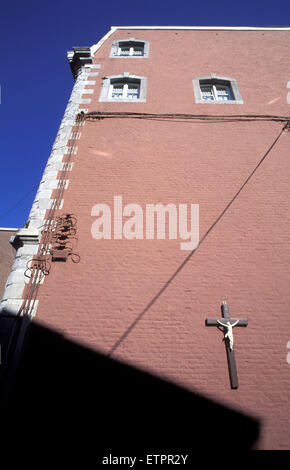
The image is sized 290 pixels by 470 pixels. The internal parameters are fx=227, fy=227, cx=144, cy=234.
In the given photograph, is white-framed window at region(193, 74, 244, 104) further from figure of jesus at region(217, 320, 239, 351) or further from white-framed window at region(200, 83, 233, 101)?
figure of jesus at region(217, 320, 239, 351)

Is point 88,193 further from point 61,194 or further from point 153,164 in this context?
point 153,164

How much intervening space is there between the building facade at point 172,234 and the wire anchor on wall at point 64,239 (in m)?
0.03

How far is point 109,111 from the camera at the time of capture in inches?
296

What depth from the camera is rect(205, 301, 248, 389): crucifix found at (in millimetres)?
3975

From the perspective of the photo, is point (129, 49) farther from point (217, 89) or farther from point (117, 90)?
point (217, 89)

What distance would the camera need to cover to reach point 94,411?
367 centimetres

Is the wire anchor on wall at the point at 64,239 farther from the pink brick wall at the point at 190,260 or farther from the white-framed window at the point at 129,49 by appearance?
the white-framed window at the point at 129,49

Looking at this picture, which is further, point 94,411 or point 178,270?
point 178,270

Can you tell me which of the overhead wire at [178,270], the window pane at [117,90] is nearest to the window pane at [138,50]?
the window pane at [117,90]

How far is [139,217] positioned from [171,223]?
2.60ft

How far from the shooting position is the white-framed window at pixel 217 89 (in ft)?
26.4

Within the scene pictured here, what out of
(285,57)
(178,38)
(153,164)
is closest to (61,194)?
(153,164)

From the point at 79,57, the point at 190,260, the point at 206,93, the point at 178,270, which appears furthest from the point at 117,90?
the point at 178,270

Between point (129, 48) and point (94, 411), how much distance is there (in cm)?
1319
